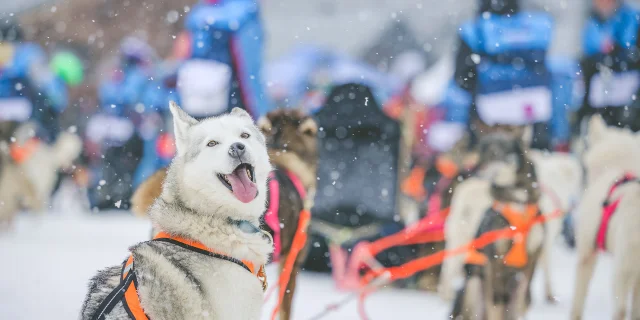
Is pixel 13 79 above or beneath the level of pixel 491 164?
above

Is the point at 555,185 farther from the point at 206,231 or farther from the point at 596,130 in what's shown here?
the point at 206,231

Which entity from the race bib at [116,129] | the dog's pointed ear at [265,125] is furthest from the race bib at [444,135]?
the race bib at [116,129]

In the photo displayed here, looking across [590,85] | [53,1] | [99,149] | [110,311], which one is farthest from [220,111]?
[53,1]

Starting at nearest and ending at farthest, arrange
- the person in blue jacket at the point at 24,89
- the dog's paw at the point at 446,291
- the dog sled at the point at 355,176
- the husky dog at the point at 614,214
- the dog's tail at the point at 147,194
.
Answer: the dog's tail at the point at 147,194
the husky dog at the point at 614,214
the dog's paw at the point at 446,291
the dog sled at the point at 355,176
the person in blue jacket at the point at 24,89

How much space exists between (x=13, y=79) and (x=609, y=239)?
676 centimetres

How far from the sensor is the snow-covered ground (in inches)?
119

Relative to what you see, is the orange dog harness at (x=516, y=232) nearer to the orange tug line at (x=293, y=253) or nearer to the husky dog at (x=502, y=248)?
the husky dog at (x=502, y=248)

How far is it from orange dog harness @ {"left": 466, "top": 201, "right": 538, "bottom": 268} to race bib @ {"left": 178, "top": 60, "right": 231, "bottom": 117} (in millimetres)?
1835

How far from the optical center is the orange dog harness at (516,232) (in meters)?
2.51

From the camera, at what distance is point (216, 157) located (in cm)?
151

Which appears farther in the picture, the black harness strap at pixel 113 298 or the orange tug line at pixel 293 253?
the orange tug line at pixel 293 253

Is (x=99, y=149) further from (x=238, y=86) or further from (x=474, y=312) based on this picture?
(x=474, y=312)

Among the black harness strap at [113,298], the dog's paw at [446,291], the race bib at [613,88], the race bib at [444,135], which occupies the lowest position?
the dog's paw at [446,291]

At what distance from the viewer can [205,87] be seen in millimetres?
3004
